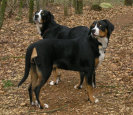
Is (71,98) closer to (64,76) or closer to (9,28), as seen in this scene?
(64,76)

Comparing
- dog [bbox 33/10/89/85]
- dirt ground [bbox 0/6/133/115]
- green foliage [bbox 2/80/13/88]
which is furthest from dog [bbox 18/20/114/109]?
green foliage [bbox 2/80/13/88]

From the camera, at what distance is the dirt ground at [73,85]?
5.66 m

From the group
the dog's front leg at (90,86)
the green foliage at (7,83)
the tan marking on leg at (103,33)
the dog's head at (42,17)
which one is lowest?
the green foliage at (7,83)

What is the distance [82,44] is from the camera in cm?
592

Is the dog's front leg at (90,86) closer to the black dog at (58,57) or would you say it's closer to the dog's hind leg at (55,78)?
the black dog at (58,57)

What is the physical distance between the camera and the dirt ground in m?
5.66

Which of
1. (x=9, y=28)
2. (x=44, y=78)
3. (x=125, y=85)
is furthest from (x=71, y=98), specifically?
(x=9, y=28)

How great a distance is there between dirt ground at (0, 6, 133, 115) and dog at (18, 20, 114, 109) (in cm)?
39

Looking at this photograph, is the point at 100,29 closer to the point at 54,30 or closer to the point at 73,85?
the point at 54,30

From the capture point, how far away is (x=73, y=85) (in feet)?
23.7

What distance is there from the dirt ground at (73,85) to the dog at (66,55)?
15.2 inches

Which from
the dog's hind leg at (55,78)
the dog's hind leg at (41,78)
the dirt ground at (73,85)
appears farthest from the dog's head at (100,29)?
the dog's hind leg at (55,78)

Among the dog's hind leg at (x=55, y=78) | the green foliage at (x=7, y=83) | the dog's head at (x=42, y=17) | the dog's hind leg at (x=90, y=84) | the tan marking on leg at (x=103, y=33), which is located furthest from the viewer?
the dog's head at (x=42, y=17)

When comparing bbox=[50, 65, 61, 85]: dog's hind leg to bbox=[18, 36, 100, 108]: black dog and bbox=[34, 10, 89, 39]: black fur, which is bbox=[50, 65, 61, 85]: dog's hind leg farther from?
bbox=[18, 36, 100, 108]: black dog
